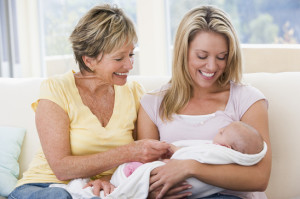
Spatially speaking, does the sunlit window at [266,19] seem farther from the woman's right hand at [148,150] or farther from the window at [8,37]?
the window at [8,37]

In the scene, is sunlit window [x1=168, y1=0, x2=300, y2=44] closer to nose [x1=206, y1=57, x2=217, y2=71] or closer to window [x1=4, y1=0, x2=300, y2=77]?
window [x1=4, y1=0, x2=300, y2=77]

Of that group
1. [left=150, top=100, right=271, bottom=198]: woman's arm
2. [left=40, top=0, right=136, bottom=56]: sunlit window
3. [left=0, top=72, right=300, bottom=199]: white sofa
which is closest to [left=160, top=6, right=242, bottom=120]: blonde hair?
[left=0, top=72, right=300, bottom=199]: white sofa

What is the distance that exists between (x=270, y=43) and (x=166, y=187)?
1.84 metres

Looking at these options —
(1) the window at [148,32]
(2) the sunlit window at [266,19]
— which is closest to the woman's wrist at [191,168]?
(1) the window at [148,32]

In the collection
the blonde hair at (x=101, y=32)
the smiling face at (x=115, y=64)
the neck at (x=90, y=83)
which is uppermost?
the blonde hair at (x=101, y=32)

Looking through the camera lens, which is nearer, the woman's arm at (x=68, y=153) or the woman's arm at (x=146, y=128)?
the woman's arm at (x=68, y=153)

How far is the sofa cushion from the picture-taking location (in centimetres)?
226

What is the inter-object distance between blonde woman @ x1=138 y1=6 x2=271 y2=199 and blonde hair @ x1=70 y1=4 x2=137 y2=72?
9.7 inches

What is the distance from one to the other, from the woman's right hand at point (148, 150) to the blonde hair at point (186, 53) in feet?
0.74

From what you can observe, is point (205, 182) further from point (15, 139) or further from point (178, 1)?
point (178, 1)

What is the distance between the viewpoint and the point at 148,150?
1891 mm

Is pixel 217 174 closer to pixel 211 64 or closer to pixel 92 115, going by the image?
pixel 211 64

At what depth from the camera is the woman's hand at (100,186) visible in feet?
6.04

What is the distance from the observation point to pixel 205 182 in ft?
5.79
